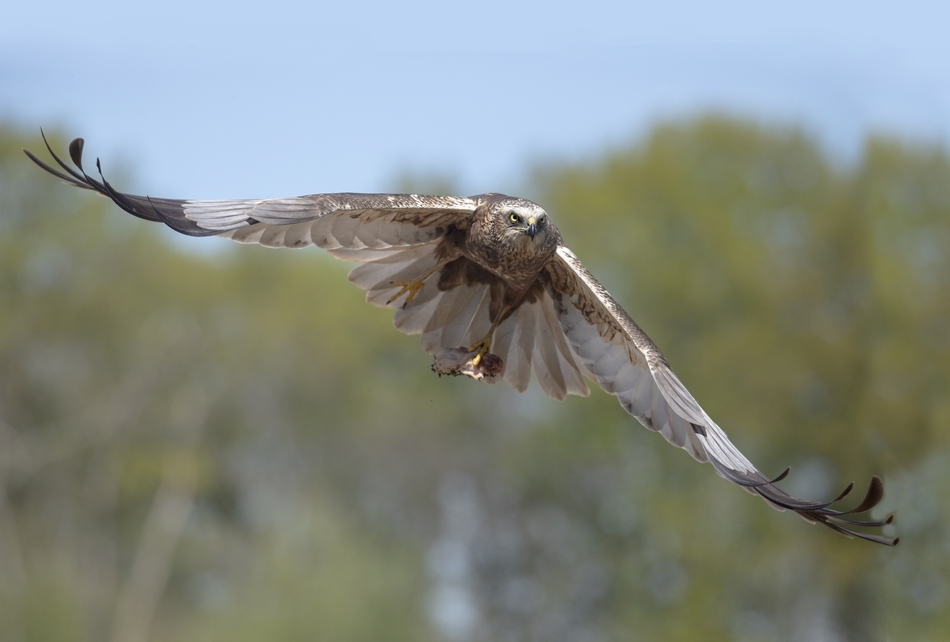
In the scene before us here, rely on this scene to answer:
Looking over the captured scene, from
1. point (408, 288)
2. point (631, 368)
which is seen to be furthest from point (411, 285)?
point (631, 368)

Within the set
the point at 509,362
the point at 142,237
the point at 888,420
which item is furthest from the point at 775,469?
the point at 509,362

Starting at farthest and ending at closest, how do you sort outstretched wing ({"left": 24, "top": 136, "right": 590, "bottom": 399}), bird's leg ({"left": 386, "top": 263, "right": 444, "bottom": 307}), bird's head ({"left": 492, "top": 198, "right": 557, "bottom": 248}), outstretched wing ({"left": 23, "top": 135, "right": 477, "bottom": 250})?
bird's leg ({"left": 386, "top": 263, "right": 444, "bottom": 307}), bird's head ({"left": 492, "top": 198, "right": 557, "bottom": 248}), outstretched wing ({"left": 24, "top": 136, "right": 590, "bottom": 399}), outstretched wing ({"left": 23, "top": 135, "right": 477, "bottom": 250})

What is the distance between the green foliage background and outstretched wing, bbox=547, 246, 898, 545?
662 inches

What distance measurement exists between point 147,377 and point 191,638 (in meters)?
6.83

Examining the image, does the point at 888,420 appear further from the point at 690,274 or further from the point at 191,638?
the point at 191,638

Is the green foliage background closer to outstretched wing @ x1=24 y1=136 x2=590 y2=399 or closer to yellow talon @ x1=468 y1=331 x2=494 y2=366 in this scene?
outstretched wing @ x1=24 y1=136 x2=590 y2=399

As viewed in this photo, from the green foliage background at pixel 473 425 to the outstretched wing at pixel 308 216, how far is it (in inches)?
703

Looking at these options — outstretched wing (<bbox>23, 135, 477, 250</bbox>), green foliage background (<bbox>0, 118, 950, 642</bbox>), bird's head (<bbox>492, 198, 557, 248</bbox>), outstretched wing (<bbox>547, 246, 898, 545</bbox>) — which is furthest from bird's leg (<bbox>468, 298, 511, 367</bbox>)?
green foliage background (<bbox>0, 118, 950, 642</bbox>)

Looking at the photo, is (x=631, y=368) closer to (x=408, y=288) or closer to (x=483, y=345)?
(x=483, y=345)

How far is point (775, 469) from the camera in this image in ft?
82.1

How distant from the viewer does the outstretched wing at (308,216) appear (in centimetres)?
532

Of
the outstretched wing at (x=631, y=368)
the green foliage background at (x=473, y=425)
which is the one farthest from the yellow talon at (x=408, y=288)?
the green foliage background at (x=473, y=425)

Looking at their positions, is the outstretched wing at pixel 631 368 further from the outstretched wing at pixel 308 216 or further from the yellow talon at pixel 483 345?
the outstretched wing at pixel 308 216

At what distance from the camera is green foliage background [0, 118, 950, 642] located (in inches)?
998
